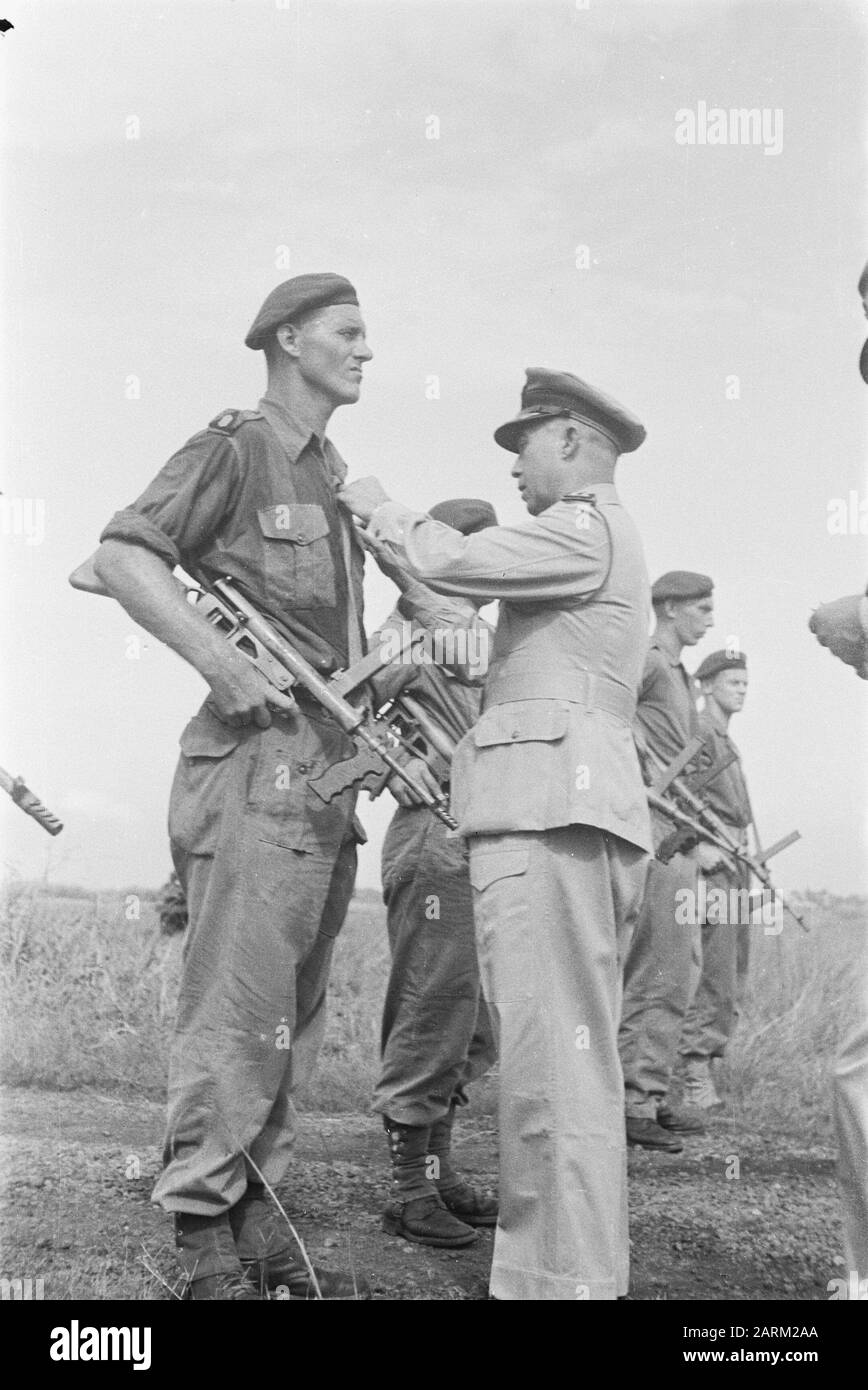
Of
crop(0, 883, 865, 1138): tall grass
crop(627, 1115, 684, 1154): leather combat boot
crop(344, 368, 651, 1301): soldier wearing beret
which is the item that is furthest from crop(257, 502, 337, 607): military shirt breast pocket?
crop(627, 1115, 684, 1154): leather combat boot

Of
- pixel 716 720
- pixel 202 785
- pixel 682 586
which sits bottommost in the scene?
pixel 202 785

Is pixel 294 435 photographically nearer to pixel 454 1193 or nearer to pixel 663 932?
pixel 454 1193

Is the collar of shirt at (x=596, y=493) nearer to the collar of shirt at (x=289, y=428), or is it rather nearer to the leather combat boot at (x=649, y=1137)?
the collar of shirt at (x=289, y=428)

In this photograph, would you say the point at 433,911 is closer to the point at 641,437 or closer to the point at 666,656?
the point at 641,437

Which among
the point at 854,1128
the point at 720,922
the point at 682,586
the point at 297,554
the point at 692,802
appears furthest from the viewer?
the point at 720,922

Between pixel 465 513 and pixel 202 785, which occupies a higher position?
pixel 465 513

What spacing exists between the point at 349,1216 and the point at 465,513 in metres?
2.54

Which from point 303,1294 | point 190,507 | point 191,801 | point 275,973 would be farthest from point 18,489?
point 303,1294

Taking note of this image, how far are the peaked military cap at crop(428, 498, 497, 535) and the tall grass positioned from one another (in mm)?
1940

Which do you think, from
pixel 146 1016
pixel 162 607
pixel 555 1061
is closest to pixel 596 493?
pixel 162 607

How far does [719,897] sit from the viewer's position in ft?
29.0
